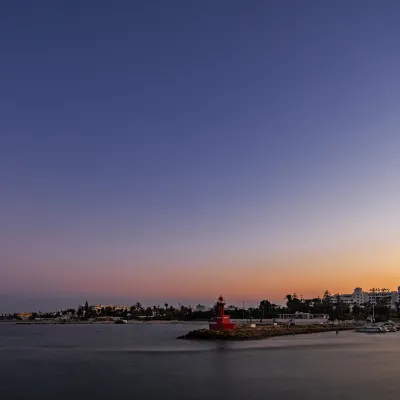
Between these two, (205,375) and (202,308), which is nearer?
(205,375)

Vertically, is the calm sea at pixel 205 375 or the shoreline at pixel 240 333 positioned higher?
the shoreline at pixel 240 333

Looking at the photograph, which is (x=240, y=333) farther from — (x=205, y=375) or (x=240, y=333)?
(x=205, y=375)

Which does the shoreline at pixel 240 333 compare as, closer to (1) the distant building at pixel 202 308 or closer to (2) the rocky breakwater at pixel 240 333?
(2) the rocky breakwater at pixel 240 333

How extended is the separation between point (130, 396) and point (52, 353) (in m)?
23.8

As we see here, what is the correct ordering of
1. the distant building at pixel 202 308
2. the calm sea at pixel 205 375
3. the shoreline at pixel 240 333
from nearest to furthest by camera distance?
the calm sea at pixel 205 375 < the shoreline at pixel 240 333 < the distant building at pixel 202 308

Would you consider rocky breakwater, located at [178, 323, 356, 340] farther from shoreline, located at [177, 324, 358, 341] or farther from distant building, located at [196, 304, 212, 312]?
distant building, located at [196, 304, 212, 312]

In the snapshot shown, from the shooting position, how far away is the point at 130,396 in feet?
71.1

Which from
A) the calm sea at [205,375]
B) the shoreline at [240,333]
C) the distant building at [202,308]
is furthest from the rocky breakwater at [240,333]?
the distant building at [202,308]

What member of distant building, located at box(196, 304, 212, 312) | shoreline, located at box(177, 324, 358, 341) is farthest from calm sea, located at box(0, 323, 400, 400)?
distant building, located at box(196, 304, 212, 312)

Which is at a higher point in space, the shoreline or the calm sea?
the shoreline

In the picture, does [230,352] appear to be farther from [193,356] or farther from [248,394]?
[248,394]

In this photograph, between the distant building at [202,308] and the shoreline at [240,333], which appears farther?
the distant building at [202,308]

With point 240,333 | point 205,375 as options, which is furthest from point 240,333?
point 205,375

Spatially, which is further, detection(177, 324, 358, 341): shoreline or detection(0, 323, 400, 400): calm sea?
detection(177, 324, 358, 341): shoreline
